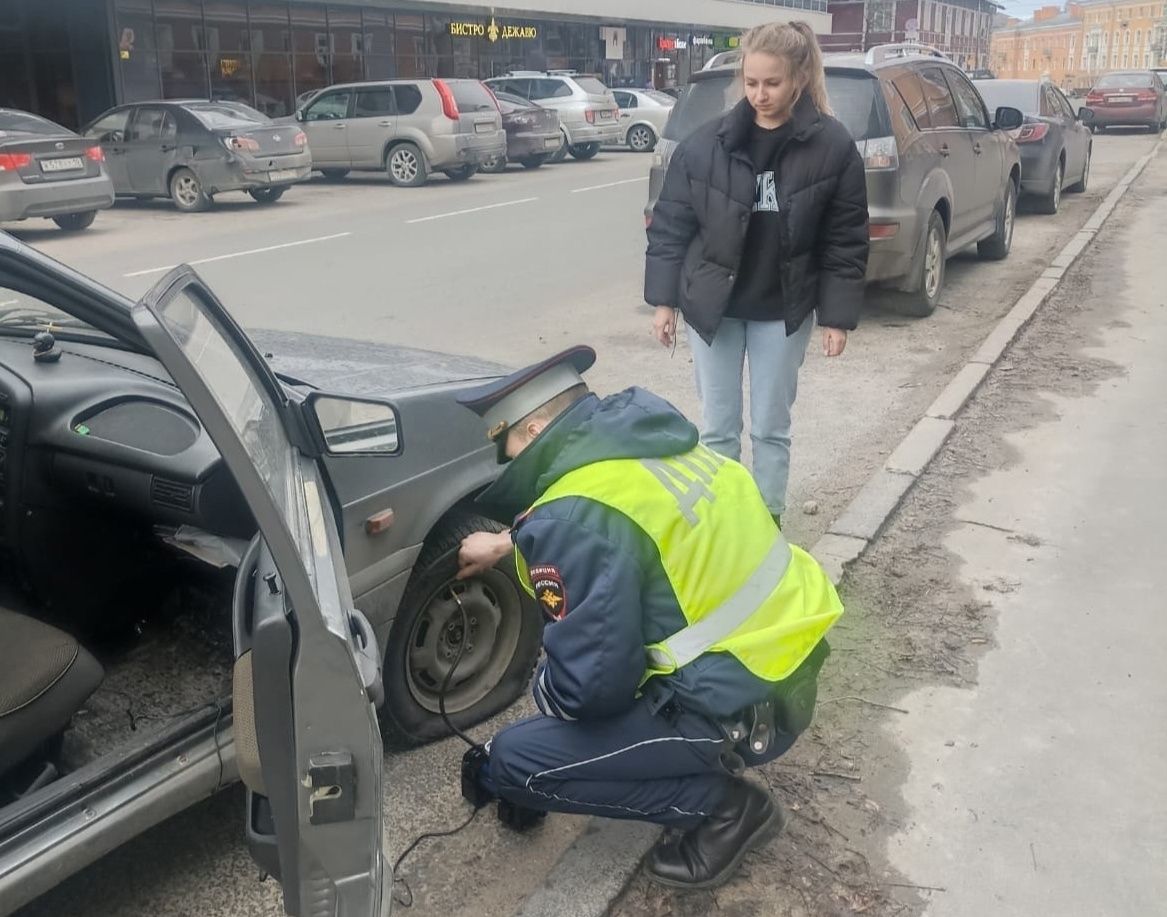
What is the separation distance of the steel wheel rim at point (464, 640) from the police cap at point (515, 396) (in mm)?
773

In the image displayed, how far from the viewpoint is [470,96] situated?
64.3 ft

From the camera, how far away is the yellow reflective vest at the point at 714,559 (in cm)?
237

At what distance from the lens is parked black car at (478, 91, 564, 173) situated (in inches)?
846

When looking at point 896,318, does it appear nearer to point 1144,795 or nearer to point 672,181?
point 672,181

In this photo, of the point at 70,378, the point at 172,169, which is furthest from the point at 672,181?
the point at 172,169

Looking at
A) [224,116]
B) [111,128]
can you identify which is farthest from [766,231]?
[111,128]

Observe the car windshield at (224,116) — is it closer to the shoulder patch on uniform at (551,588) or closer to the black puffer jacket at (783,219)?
the black puffer jacket at (783,219)

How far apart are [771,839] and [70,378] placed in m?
2.20

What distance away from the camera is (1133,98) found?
1203 inches

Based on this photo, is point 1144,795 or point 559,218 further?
point 559,218

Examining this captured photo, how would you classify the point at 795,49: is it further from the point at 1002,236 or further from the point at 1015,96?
the point at 1015,96

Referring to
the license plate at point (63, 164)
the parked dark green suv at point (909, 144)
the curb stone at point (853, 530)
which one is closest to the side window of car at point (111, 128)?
the license plate at point (63, 164)

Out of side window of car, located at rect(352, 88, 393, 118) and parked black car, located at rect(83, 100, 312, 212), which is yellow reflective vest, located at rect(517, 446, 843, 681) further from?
side window of car, located at rect(352, 88, 393, 118)

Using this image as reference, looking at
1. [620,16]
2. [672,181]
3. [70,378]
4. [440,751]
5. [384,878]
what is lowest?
[440,751]
